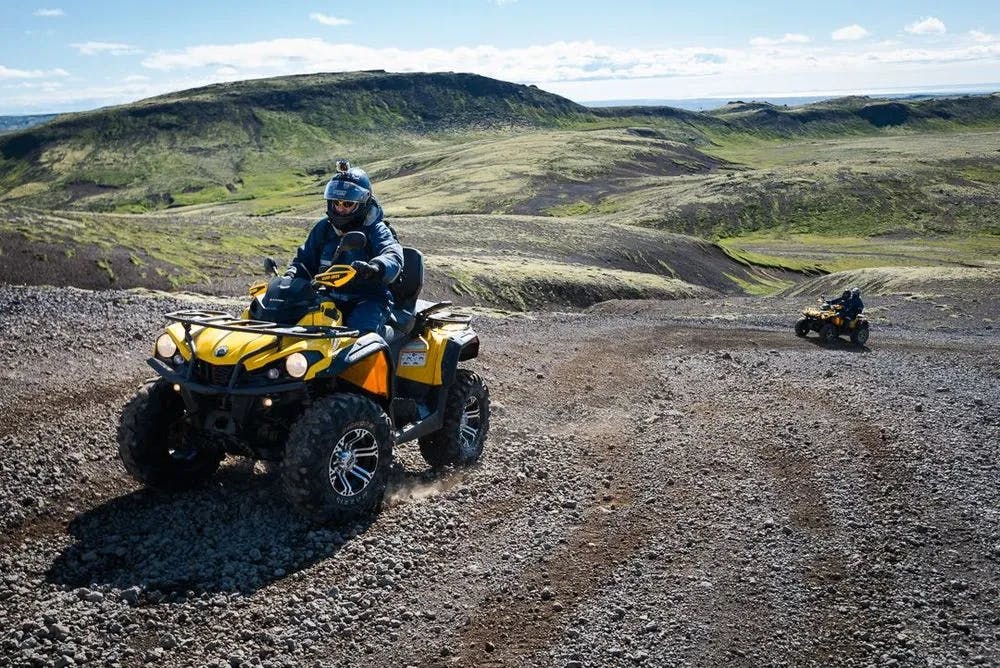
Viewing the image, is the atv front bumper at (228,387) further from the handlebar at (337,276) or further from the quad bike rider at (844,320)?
the quad bike rider at (844,320)

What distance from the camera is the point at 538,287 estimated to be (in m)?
37.3

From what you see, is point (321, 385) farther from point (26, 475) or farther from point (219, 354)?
point (26, 475)

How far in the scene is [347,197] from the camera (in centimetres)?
1006

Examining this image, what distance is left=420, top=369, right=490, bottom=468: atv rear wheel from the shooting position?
11.0 meters

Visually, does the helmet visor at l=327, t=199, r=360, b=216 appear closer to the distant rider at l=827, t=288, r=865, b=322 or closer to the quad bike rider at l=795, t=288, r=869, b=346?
the quad bike rider at l=795, t=288, r=869, b=346

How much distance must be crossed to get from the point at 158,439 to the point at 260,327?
68.5 inches

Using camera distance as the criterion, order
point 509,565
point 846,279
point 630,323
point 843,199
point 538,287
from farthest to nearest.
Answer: point 843,199
point 846,279
point 538,287
point 630,323
point 509,565

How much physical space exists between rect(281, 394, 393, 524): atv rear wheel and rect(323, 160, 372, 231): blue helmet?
2.70 metres

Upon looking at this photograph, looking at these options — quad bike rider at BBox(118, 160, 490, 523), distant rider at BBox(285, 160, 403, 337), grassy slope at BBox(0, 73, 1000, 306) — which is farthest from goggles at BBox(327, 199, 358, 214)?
grassy slope at BBox(0, 73, 1000, 306)

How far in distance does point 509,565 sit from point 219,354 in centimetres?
373

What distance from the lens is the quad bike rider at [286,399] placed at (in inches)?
327

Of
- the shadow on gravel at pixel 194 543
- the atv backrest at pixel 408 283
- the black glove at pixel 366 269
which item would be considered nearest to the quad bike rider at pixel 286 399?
the black glove at pixel 366 269

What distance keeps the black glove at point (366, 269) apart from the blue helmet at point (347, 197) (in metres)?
1.06

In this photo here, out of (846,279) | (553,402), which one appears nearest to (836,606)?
(553,402)
